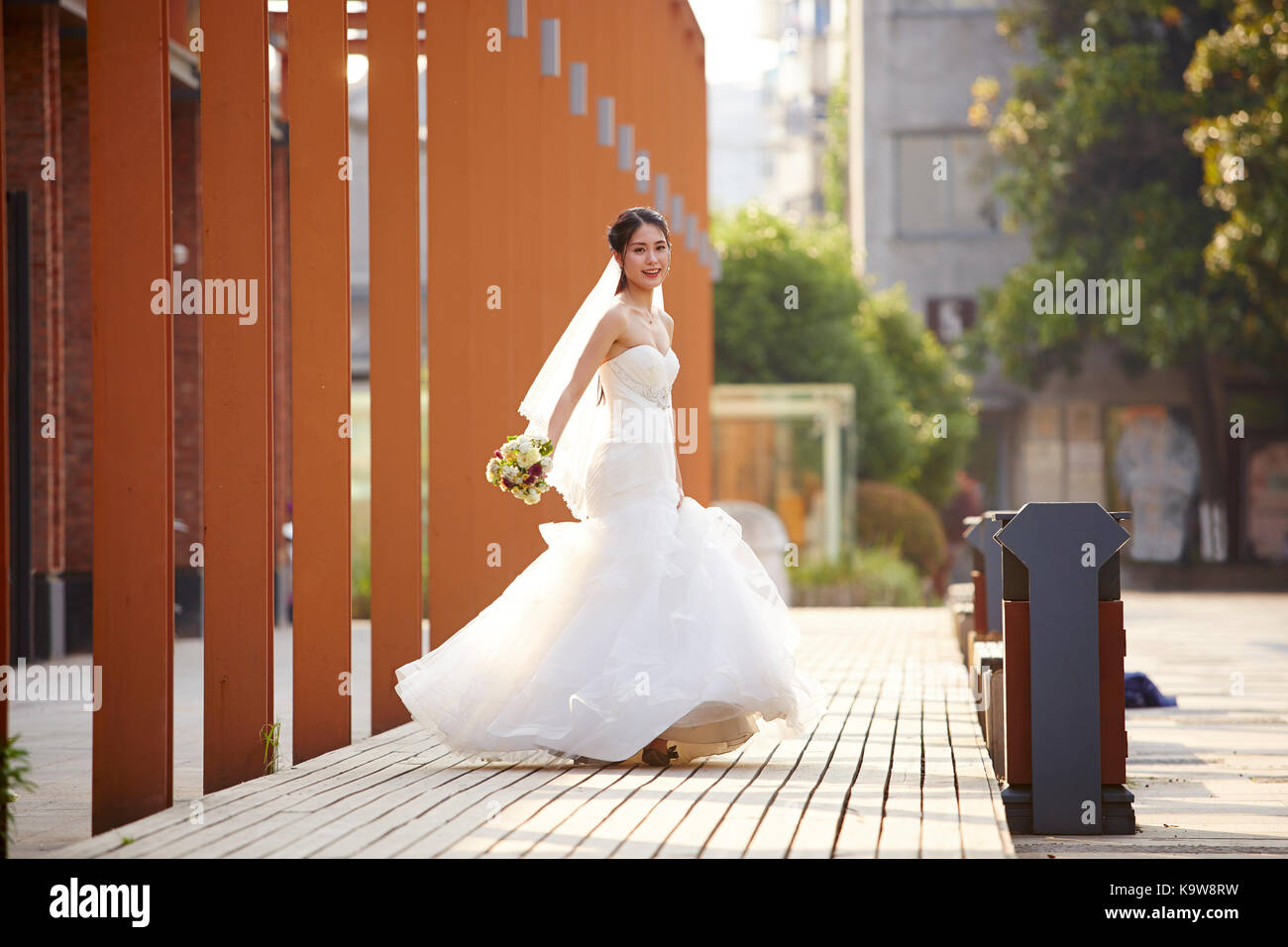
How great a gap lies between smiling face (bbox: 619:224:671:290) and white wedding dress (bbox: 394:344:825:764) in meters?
0.30

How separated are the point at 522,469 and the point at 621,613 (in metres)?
0.68

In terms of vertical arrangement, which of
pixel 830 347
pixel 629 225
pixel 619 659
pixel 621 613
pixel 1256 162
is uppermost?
pixel 1256 162

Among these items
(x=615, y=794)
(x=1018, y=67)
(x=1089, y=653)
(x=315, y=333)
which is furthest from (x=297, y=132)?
(x=1018, y=67)

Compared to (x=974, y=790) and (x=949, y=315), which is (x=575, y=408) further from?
(x=949, y=315)

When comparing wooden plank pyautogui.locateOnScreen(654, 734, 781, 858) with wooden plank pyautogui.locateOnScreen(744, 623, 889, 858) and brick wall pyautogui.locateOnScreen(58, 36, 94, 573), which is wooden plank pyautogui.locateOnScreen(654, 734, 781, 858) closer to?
wooden plank pyautogui.locateOnScreen(744, 623, 889, 858)

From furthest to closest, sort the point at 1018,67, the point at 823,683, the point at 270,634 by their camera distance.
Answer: the point at 1018,67, the point at 823,683, the point at 270,634

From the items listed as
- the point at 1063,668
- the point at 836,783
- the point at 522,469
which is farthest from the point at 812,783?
the point at 522,469

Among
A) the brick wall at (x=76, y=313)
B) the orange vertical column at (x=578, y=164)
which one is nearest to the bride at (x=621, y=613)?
the orange vertical column at (x=578, y=164)

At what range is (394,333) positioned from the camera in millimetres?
7930

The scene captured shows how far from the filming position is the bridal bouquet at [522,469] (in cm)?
636

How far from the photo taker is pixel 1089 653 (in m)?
5.60

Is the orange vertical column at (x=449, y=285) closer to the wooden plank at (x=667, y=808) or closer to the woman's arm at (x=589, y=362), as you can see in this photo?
the woman's arm at (x=589, y=362)
